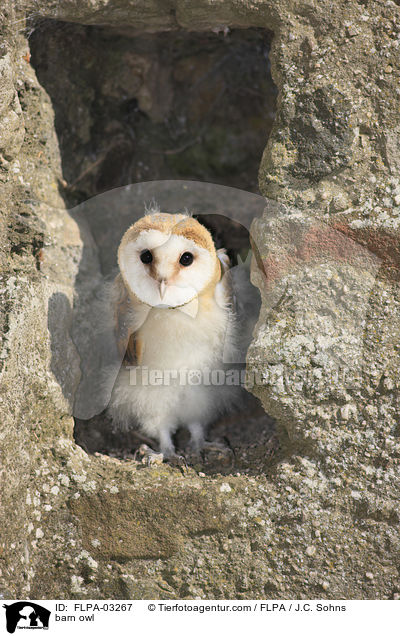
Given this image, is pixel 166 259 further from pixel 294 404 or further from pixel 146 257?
pixel 294 404

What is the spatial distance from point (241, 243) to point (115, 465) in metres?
1.43

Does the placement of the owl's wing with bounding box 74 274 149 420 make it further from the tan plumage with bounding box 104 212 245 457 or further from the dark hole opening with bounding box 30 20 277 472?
the dark hole opening with bounding box 30 20 277 472

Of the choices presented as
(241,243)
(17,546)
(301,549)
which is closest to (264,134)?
(241,243)

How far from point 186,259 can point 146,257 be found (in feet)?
0.49

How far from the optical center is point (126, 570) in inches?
→ 76.8

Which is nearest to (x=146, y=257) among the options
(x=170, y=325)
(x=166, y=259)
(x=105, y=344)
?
(x=166, y=259)

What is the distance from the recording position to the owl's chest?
7.51 feet

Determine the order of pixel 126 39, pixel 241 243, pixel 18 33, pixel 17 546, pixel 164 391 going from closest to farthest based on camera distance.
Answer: pixel 17 546, pixel 18 33, pixel 164 391, pixel 126 39, pixel 241 243

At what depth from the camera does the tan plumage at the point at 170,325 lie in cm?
210

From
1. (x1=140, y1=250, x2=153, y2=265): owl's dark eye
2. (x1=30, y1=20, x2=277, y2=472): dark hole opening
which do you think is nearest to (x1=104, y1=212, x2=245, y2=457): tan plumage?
(x1=140, y1=250, x2=153, y2=265): owl's dark eye

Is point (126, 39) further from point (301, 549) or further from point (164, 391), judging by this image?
point (301, 549)

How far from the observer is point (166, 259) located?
6.70 ft
